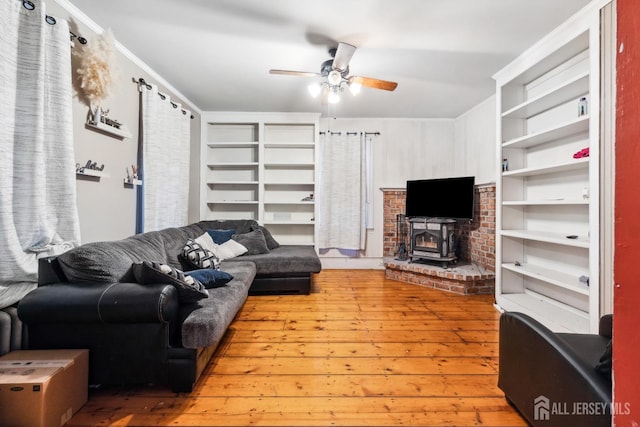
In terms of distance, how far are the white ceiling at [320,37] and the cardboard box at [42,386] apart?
2.46 meters

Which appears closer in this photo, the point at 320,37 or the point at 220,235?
the point at 320,37

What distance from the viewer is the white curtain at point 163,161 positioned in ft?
9.80

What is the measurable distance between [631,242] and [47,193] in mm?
2800

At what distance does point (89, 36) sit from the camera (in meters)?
2.36

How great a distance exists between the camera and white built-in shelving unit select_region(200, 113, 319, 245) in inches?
182

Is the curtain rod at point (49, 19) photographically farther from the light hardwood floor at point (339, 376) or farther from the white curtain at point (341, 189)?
the white curtain at point (341, 189)

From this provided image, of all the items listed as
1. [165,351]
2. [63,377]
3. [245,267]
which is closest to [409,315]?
[245,267]

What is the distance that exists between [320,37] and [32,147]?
231cm

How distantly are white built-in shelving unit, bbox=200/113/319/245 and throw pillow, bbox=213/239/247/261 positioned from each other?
98cm

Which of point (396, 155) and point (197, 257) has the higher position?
point (396, 155)

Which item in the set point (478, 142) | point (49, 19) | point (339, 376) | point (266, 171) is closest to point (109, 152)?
point (49, 19)

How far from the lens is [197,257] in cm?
278

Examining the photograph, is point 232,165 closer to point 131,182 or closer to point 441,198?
point 131,182

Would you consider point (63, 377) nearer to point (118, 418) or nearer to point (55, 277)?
point (118, 418)
